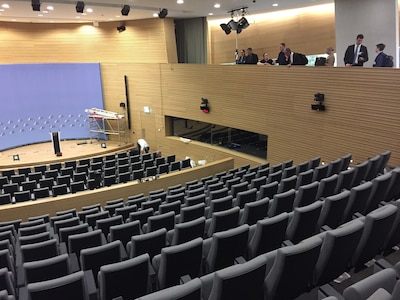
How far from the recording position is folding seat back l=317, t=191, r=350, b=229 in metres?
4.16

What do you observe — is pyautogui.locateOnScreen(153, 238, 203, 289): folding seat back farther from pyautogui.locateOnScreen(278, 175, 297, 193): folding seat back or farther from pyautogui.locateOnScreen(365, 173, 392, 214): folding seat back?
pyautogui.locateOnScreen(278, 175, 297, 193): folding seat back

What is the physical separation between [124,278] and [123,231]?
67.8 inches

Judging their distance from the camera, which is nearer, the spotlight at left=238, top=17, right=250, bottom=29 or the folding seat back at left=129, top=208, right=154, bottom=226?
the folding seat back at left=129, top=208, right=154, bottom=226

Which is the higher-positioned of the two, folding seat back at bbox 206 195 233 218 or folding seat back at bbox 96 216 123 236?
folding seat back at bbox 206 195 233 218

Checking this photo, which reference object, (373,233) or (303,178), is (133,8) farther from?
(373,233)

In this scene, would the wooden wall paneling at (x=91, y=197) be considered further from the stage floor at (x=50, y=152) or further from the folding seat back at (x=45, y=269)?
the stage floor at (x=50, y=152)

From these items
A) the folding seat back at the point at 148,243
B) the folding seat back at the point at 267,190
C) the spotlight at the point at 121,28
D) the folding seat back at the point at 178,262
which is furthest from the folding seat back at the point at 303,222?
the spotlight at the point at 121,28

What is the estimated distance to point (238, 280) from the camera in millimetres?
2541

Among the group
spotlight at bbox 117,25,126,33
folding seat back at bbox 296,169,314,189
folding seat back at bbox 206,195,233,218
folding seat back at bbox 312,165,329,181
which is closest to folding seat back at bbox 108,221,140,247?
folding seat back at bbox 206,195,233,218

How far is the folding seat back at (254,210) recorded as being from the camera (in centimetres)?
480

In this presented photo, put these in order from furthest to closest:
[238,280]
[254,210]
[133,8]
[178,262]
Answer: [133,8] → [254,210] → [178,262] → [238,280]

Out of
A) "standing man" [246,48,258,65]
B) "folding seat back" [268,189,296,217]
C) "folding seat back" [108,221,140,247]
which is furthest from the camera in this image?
"standing man" [246,48,258,65]

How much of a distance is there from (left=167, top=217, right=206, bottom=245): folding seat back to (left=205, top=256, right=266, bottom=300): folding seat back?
171 centimetres

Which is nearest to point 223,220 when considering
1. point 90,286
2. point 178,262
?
point 178,262
